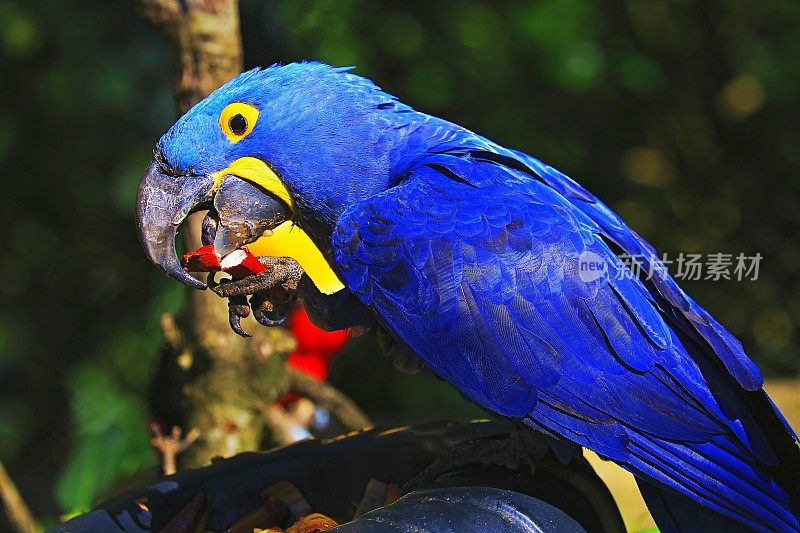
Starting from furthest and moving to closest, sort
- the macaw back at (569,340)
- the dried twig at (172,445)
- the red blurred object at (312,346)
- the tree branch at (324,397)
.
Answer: the red blurred object at (312,346) → the tree branch at (324,397) → the dried twig at (172,445) → the macaw back at (569,340)

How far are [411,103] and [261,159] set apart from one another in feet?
4.95

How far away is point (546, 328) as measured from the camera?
53.3 inches

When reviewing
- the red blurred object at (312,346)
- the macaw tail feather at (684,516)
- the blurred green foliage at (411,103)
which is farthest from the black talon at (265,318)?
the blurred green foliage at (411,103)

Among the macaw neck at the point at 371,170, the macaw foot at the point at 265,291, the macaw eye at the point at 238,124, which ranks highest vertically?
the macaw eye at the point at 238,124

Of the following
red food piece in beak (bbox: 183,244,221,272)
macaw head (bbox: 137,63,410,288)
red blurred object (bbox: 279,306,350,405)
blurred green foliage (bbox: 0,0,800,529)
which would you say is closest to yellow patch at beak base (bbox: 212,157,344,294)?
macaw head (bbox: 137,63,410,288)

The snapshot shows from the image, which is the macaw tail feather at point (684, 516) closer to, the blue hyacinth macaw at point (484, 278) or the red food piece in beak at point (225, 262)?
the blue hyacinth macaw at point (484, 278)

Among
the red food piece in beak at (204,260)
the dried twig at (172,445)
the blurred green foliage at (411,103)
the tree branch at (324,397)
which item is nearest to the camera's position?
the red food piece in beak at (204,260)

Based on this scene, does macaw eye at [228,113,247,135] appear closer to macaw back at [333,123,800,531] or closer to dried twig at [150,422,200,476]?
macaw back at [333,123,800,531]

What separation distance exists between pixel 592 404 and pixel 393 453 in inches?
12.6

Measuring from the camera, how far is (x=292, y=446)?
4.87 feet

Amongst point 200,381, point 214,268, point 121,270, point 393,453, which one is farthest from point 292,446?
point 121,270

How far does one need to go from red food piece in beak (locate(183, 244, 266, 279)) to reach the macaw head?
0.06 feet

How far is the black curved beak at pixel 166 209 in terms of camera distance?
4.65 feet

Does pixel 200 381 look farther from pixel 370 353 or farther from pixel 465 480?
pixel 370 353
